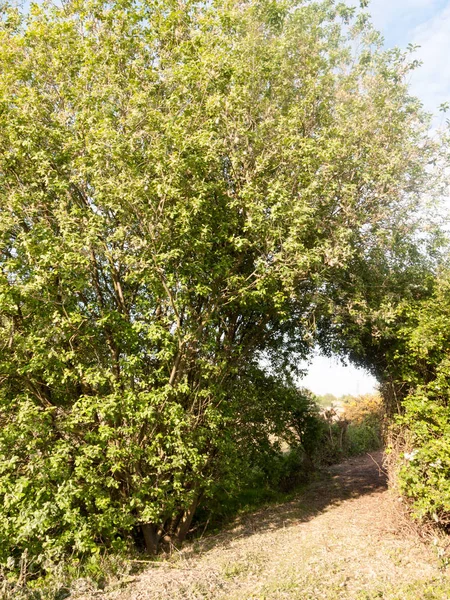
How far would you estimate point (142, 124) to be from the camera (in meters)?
8.65

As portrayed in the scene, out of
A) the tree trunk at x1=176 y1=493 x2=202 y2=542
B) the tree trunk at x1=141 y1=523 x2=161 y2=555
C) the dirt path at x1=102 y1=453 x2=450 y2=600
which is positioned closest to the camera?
the dirt path at x1=102 y1=453 x2=450 y2=600

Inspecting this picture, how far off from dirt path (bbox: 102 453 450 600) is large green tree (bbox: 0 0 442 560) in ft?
3.97

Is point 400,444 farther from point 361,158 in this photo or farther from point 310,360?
point 361,158

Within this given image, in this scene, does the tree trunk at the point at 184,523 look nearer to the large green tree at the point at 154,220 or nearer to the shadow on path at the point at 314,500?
the large green tree at the point at 154,220

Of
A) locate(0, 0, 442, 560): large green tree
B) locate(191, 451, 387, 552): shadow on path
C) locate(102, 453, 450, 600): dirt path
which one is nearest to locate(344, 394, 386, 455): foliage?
locate(191, 451, 387, 552): shadow on path

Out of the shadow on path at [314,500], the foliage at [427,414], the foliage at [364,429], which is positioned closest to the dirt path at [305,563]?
the shadow on path at [314,500]

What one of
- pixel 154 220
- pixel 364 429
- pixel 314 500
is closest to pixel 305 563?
pixel 314 500

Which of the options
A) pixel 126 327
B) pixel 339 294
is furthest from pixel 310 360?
pixel 126 327

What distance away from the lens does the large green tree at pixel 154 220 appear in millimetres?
7516

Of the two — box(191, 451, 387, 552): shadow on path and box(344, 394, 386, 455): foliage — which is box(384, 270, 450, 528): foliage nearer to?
box(191, 451, 387, 552): shadow on path

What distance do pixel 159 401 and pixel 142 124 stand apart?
563cm

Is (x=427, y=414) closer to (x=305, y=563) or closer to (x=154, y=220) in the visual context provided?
(x=305, y=563)

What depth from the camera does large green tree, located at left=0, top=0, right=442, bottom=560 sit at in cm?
752

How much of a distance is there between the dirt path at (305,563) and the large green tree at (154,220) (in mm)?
1211
